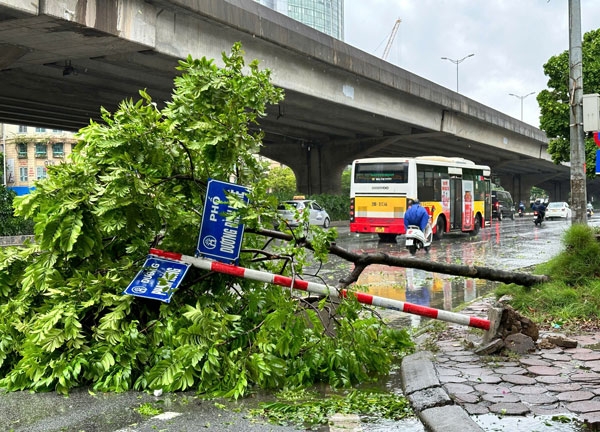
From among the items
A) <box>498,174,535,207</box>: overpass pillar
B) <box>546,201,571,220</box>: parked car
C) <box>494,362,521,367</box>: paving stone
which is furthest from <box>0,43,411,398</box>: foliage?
<box>498,174,535,207</box>: overpass pillar

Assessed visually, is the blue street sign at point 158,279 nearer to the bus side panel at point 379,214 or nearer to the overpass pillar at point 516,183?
the bus side panel at point 379,214

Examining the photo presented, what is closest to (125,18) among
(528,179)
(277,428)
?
(277,428)

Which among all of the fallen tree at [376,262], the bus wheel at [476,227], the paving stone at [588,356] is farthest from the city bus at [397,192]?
the paving stone at [588,356]

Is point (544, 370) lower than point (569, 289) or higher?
lower

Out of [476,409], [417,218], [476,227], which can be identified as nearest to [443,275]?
[417,218]

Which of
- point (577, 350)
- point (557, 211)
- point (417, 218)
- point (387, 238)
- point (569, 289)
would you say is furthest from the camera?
point (557, 211)

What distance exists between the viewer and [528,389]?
16.1ft

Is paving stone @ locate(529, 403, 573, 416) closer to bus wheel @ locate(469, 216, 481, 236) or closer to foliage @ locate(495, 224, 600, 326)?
foliage @ locate(495, 224, 600, 326)

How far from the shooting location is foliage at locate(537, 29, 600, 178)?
2539cm

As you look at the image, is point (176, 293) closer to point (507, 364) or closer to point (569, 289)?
point (507, 364)

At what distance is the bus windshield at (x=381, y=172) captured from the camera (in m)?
25.1

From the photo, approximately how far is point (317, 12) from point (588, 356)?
103 metres

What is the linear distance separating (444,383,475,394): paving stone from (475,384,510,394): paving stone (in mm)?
63

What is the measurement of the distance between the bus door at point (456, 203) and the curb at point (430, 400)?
74.3ft
